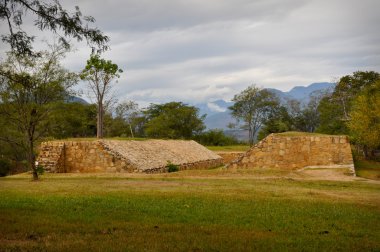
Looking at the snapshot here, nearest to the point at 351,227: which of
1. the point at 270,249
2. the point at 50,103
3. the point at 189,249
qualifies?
the point at 270,249

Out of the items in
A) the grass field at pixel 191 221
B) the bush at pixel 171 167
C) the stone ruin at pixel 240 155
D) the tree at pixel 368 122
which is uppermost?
the tree at pixel 368 122

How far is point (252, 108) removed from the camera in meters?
72.4

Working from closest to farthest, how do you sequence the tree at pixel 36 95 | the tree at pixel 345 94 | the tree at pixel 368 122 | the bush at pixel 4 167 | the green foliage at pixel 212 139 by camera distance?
the tree at pixel 36 95 → the tree at pixel 368 122 → the bush at pixel 4 167 → the tree at pixel 345 94 → the green foliage at pixel 212 139

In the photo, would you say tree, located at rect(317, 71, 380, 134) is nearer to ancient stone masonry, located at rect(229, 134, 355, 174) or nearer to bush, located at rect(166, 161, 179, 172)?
ancient stone masonry, located at rect(229, 134, 355, 174)

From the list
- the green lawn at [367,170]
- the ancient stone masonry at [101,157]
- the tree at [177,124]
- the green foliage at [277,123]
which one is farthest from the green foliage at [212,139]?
the green lawn at [367,170]

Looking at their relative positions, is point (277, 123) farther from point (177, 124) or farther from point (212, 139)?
point (177, 124)

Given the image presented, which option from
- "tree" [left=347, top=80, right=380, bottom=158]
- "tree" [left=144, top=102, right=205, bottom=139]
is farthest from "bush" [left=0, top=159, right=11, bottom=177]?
"tree" [left=347, top=80, right=380, bottom=158]

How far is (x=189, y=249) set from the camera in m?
6.35

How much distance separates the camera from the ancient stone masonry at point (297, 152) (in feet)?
88.7

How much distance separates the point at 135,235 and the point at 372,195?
9596 mm

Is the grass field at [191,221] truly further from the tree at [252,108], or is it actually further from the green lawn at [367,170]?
the tree at [252,108]

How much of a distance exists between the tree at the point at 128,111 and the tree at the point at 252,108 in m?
18.0

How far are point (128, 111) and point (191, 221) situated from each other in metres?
67.9

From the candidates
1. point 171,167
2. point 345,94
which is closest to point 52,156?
point 171,167
